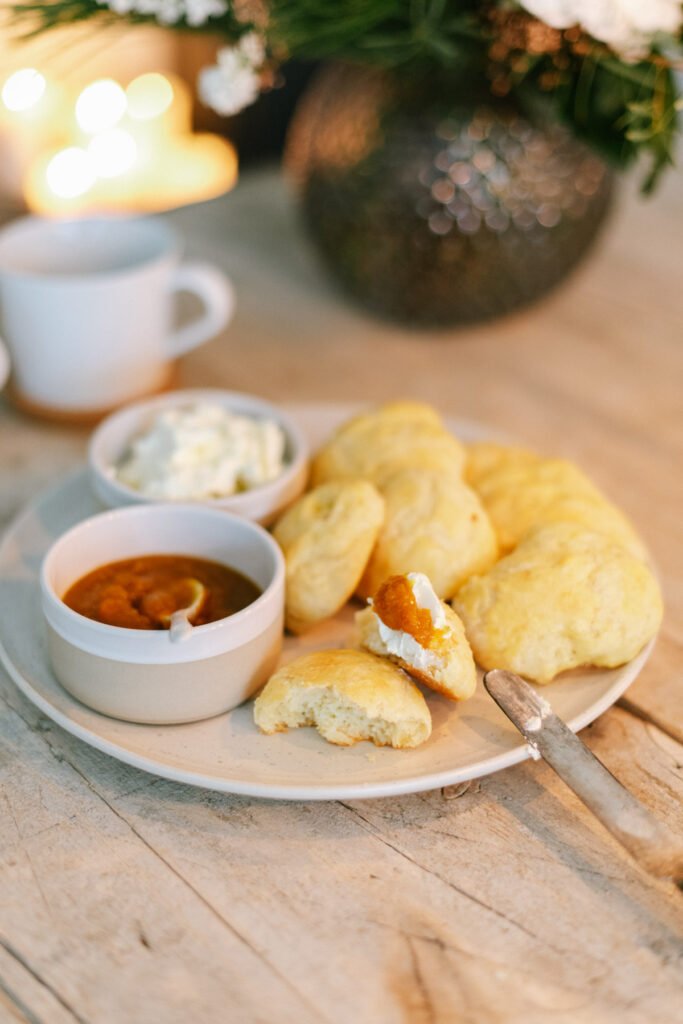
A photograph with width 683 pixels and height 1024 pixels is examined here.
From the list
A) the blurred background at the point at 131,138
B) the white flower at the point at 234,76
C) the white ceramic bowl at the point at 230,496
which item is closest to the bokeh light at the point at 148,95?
the blurred background at the point at 131,138

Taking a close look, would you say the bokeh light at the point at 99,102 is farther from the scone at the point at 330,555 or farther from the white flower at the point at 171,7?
the scone at the point at 330,555

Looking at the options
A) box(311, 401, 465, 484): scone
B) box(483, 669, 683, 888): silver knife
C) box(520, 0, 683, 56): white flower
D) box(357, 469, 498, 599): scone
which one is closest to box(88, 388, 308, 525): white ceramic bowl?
box(311, 401, 465, 484): scone

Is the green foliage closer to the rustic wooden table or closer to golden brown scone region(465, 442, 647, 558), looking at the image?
golden brown scone region(465, 442, 647, 558)

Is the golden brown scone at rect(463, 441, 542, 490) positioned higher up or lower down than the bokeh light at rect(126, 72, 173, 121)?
higher up

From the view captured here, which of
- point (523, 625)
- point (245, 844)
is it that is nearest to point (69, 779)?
point (245, 844)

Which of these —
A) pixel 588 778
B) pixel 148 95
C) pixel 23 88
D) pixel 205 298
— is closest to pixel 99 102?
pixel 205 298

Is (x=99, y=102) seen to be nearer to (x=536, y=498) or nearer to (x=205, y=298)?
(x=205, y=298)
